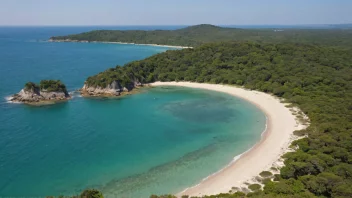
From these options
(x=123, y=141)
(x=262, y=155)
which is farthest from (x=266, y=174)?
(x=123, y=141)

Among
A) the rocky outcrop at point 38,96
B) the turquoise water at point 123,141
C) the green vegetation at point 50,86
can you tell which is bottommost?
the turquoise water at point 123,141

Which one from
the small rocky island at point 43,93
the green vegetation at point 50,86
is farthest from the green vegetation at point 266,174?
the green vegetation at point 50,86

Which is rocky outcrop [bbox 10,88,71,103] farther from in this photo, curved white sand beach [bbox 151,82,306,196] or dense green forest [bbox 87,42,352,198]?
curved white sand beach [bbox 151,82,306,196]

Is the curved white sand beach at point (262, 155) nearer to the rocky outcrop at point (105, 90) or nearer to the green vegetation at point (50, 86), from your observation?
the rocky outcrop at point (105, 90)

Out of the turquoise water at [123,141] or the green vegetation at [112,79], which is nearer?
the turquoise water at [123,141]

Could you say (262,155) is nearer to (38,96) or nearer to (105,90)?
(105,90)

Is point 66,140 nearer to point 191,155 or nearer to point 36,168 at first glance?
point 36,168

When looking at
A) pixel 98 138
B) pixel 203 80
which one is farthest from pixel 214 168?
pixel 203 80
